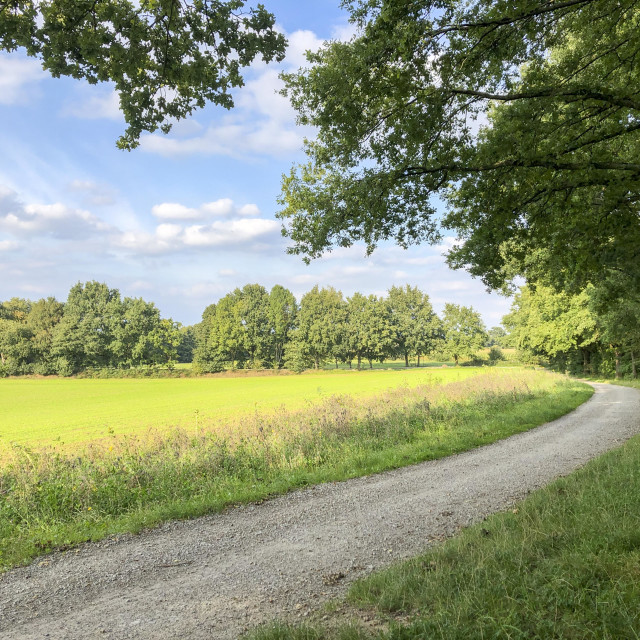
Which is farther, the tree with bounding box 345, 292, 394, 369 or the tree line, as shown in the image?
the tree with bounding box 345, 292, 394, 369

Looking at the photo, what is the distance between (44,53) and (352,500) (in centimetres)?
798

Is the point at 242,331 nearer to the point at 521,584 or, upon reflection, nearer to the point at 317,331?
the point at 317,331

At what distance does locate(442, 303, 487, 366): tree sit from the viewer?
99812 millimetres

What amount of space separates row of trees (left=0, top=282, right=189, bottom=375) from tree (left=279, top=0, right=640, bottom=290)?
8212 centimetres

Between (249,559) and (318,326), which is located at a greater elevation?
(318,326)

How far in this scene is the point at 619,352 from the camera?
136 ft

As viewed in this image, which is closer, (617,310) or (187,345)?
(617,310)

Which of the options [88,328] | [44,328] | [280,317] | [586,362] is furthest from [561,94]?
[44,328]

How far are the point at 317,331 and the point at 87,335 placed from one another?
4545 centimetres

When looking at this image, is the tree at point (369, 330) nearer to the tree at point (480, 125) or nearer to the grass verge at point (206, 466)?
the grass verge at point (206, 466)

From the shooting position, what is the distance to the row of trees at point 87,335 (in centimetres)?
7925

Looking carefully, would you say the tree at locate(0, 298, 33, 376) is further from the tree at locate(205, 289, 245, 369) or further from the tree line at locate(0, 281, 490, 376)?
the tree at locate(205, 289, 245, 369)

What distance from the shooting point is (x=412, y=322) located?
103 m

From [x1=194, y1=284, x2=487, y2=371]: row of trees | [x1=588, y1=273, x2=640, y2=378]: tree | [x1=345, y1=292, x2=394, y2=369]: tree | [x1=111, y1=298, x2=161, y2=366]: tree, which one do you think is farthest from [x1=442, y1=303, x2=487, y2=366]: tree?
[x1=111, y1=298, x2=161, y2=366]: tree
